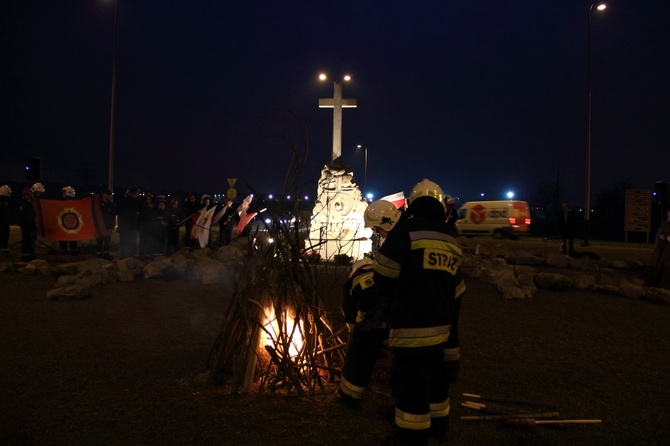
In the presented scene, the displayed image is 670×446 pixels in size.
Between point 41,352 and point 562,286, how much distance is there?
921 centimetres

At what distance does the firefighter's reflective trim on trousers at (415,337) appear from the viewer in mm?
3699

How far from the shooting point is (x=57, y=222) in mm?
12898

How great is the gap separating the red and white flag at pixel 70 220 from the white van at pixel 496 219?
1883cm

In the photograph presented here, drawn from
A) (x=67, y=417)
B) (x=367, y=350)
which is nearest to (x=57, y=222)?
(x=67, y=417)

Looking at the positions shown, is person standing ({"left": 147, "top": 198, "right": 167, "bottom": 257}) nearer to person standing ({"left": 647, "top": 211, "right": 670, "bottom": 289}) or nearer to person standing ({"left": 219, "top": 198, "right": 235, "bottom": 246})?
person standing ({"left": 219, "top": 198, "right": 235, "bottom": 246})

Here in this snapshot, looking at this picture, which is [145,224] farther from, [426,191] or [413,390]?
[413,390]

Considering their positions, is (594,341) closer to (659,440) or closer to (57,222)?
(659,440)

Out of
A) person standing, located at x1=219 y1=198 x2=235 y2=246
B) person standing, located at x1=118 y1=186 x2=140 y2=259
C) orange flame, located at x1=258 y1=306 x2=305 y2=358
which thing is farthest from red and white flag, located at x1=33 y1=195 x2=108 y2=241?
orange flame, located at x1=258 y1=306 x2=305 y2=358

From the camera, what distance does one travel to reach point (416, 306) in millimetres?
3732

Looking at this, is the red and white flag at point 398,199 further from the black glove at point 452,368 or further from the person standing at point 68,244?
the black glove at point 452,368

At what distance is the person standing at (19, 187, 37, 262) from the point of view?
40.4ft

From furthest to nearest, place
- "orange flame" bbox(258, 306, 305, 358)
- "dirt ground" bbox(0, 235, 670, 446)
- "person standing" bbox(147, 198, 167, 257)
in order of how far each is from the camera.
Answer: "person standing" bbox(147, 198, 167, 257) < "orange flame" bbox(258, 306, 305, 358) < "dirt ground" bbox(0, 235, 670, 446)

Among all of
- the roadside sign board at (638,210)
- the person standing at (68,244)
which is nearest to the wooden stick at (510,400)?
the person standing at (68,244)

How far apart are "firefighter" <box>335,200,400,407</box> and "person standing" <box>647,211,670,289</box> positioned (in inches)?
354
